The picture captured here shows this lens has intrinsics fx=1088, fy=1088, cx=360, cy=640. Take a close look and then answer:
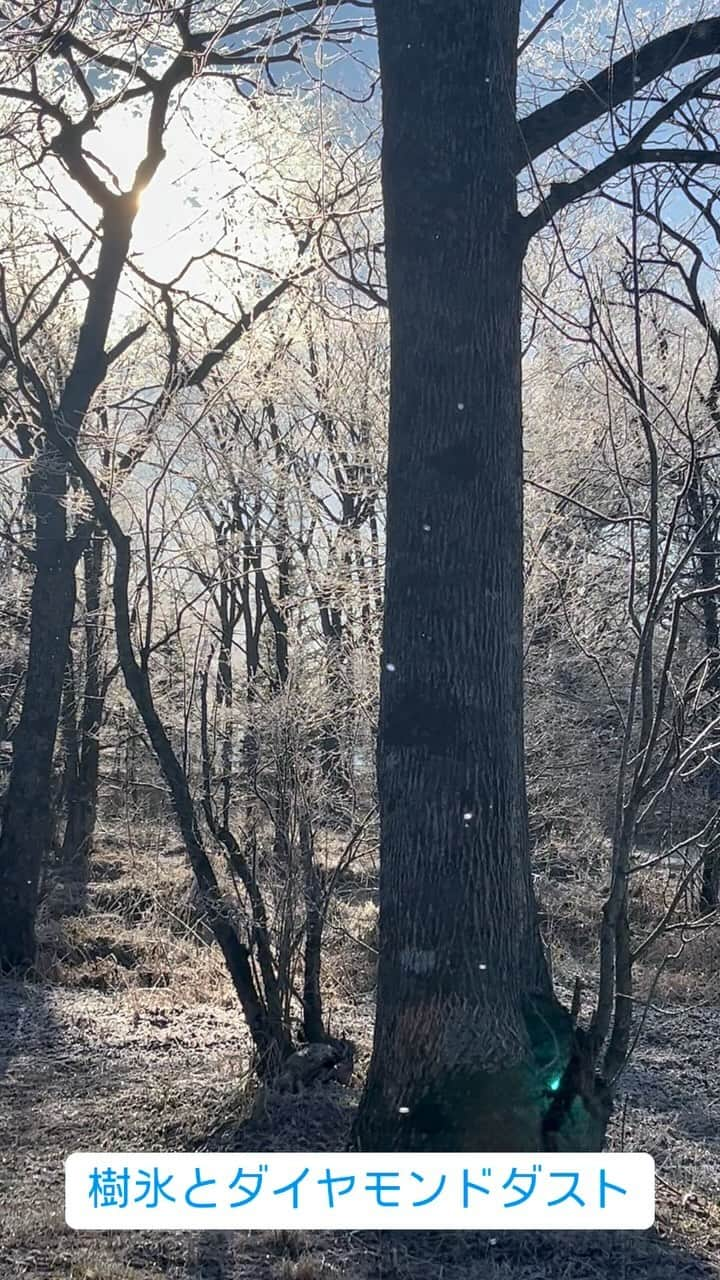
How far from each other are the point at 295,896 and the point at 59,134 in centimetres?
556

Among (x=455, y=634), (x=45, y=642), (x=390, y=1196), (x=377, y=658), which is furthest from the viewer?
(x=45, y=642)

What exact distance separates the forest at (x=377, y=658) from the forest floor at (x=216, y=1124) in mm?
21

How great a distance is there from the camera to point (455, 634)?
3.35m

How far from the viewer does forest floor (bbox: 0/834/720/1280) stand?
119 inches

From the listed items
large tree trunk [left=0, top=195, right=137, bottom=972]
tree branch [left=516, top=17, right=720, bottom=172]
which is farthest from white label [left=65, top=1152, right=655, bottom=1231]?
large tree trunk [left=0, top=195, right=137, bottom=972]

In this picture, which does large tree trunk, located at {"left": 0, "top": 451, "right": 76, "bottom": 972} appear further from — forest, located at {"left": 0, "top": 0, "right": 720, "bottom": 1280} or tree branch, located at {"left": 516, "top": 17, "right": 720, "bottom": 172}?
tree branch, located at {"left": 516, "top": 17, "right": 720, "bottom": 172}

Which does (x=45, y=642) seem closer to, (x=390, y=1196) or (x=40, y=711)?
(x=40, y=711)

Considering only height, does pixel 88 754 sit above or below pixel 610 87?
below

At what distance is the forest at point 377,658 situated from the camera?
3252 mm

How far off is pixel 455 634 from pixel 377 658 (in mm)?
3219

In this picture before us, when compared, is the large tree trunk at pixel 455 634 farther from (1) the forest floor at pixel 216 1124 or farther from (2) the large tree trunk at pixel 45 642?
(2) the large tree trunk at pixel 45 642

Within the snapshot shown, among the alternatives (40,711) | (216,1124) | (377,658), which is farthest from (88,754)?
(216,1124)

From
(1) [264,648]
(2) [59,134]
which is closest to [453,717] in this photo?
(1) [264,648]

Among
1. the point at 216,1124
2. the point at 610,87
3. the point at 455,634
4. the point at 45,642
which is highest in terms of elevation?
the point at 610,87
